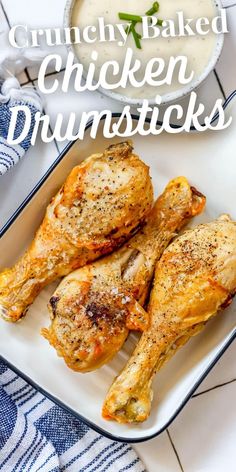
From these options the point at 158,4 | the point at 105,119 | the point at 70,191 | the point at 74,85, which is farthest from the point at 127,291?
the point at 158,4

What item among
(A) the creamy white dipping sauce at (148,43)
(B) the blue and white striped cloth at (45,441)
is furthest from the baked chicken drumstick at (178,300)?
(A) the creamy white dipping sauce at (148,43)

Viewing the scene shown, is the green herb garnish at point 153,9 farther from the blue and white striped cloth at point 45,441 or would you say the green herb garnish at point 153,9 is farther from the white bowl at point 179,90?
the blue and white striped cloth at point 45,441

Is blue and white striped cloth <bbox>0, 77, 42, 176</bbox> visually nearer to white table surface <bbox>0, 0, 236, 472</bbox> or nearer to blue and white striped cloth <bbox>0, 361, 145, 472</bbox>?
white table surface <bbox>0, 0, 236, 472</bbox>

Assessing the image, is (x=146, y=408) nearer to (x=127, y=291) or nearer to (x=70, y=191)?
(x=127, y=291)

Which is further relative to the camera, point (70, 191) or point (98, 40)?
point (98, 40)

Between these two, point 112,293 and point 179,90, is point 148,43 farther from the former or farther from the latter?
point 112,293
